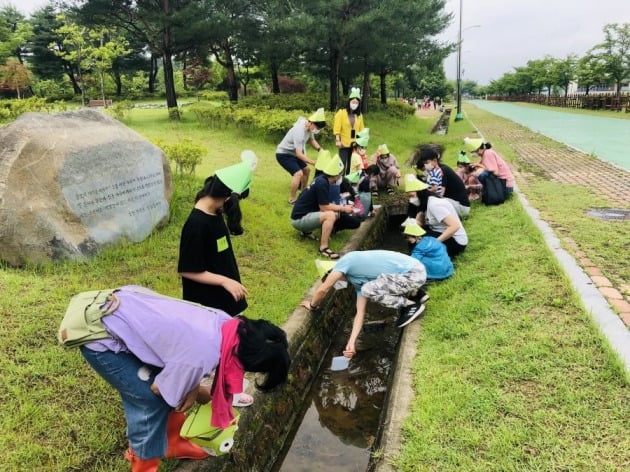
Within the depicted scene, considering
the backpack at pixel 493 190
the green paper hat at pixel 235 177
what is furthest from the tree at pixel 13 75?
the green paper hat at pixel 235 177

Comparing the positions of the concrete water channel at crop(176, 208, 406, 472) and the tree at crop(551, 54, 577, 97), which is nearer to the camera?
the concrete water channel at crop(176, 208, 406, 472)

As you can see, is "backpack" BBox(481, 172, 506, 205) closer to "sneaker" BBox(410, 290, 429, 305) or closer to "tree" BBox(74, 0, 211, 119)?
"sneaker" BBox(410, 290, 429, 305)

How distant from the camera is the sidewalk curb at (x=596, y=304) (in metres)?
3.16

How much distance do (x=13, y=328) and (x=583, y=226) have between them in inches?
233

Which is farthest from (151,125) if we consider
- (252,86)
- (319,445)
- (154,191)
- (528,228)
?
(252,86)

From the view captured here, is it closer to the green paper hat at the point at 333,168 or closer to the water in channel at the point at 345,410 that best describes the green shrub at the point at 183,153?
the green paper hat at the point at 333,168

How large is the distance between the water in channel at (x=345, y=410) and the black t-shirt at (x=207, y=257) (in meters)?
1.20

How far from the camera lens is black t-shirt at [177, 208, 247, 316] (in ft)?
9.02

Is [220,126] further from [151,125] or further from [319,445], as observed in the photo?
[319,445]

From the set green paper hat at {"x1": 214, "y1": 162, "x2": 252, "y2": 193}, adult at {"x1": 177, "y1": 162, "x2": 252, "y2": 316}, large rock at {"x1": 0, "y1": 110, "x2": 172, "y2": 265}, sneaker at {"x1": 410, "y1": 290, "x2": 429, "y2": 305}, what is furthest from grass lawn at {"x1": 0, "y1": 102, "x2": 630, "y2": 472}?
green paper hat at {"x1": 214, "y1": 162, "x2": 252, "y2": 193}

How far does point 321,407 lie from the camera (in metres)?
3.87

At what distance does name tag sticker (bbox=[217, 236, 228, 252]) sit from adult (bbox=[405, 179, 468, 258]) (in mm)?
2918

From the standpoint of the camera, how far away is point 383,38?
14.3 meters

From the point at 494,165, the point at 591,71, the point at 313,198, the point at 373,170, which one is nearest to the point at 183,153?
the point at 313,198
